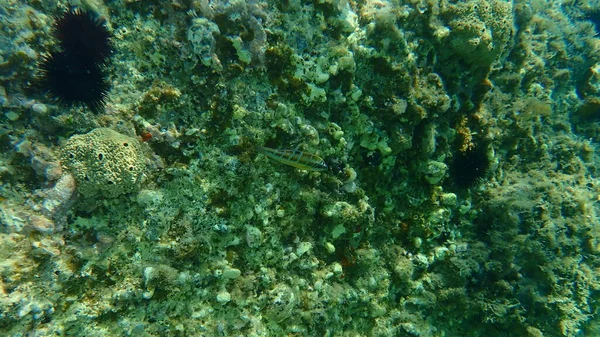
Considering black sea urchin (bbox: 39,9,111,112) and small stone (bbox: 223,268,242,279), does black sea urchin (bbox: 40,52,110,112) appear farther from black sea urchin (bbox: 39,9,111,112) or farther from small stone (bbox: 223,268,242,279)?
small stone (bbox: 223,268,242,279)

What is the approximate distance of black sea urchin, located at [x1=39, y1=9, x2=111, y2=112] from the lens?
2.80 m

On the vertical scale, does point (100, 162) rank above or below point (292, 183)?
below

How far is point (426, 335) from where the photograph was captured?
447cm

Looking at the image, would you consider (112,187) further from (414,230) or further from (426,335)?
(426,335)

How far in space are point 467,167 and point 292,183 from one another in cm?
282

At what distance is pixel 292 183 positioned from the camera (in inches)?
148

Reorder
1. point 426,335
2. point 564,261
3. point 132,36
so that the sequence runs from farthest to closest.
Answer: point 564,261 < point 426,335 < point 132,36

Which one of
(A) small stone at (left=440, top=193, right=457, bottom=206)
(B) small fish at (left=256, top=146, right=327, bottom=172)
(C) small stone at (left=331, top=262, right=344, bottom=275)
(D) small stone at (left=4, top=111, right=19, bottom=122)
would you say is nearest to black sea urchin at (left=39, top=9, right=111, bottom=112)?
(D) small stone at (left=4, top=111, right=19, bottom=122)

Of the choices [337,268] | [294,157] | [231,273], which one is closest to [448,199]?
[337,268]

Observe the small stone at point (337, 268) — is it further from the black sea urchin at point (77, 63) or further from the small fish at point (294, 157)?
→ the black sea urchin at point (77, 63)

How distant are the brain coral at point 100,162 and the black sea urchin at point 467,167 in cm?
428

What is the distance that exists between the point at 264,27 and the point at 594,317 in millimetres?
6727

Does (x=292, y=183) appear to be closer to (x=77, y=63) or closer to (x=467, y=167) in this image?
(x=77, y=63)

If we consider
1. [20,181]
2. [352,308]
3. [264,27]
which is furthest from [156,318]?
[264,27]
